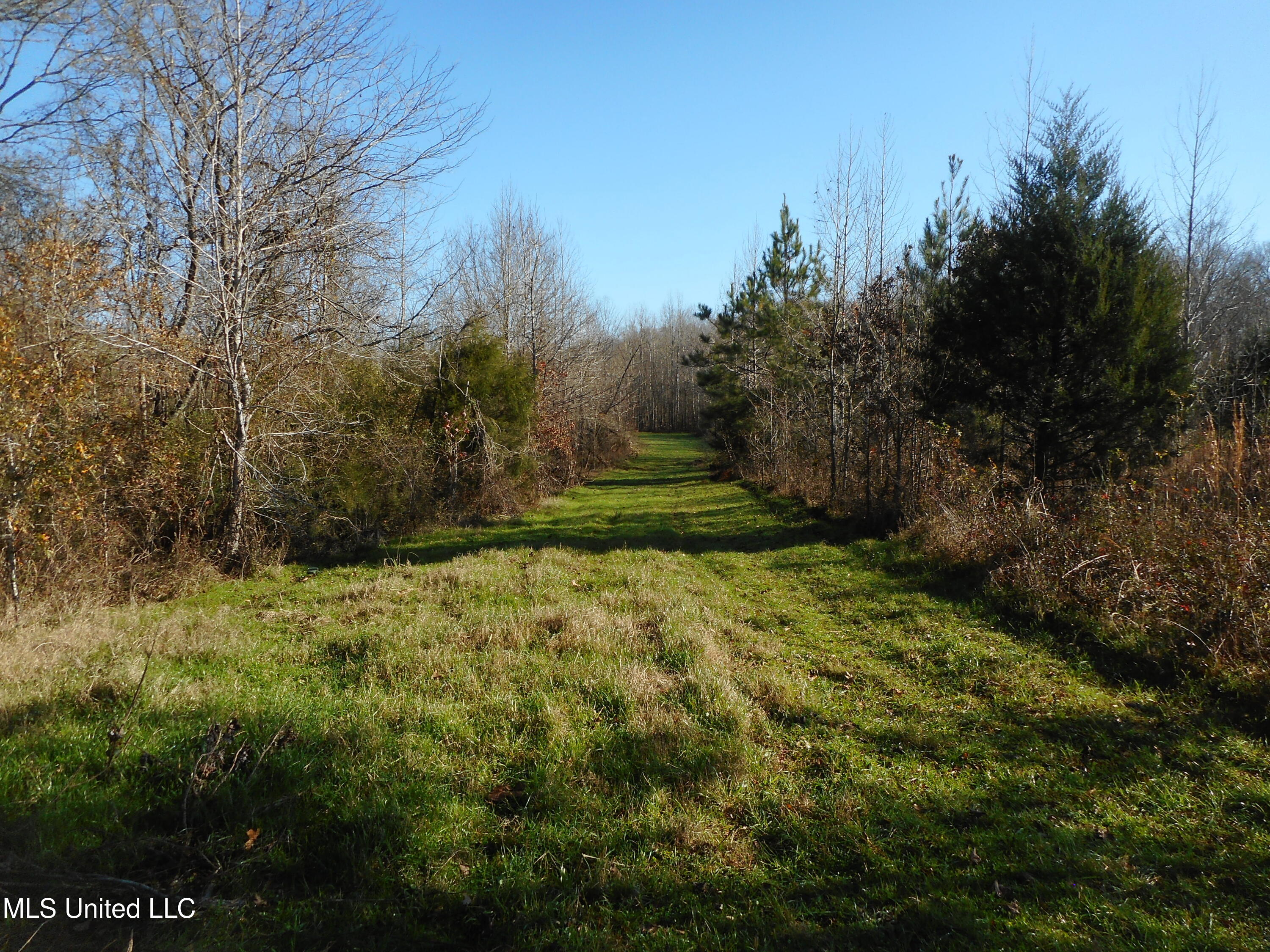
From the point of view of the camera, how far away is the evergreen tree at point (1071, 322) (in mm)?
9938

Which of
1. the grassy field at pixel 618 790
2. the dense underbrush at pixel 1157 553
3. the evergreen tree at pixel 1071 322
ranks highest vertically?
the evergreen tree at pixel 1071 322

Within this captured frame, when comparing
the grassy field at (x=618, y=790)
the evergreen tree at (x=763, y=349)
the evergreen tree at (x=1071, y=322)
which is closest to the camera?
the grassy field at (x=618, y=790)

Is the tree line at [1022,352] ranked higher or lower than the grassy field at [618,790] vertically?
higher

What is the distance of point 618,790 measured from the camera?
13.5 ft

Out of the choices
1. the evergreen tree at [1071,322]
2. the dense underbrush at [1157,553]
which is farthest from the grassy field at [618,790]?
the evergreen tree at [1071,322]

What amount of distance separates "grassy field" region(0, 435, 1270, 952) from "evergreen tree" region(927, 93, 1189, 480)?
5237 mm

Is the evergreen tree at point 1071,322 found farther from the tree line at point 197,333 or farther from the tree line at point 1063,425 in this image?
the tree line at point 197,333

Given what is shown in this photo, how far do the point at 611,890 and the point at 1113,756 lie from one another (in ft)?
11.7

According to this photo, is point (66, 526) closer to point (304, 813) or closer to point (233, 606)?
point (233, 606)

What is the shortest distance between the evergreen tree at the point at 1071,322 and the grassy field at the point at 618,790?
524 cm

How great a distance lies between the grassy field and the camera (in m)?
3.10

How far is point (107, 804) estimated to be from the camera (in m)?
3.73

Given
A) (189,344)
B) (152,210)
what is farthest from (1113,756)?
(152,210)

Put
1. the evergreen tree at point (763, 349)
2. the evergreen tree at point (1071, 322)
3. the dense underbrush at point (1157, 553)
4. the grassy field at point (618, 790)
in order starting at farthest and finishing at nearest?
the evergreen tree at point (763, 349)
the evergreen tree at point (1071, 322)
the dense underbrush at point (1157, 553)
the grassy field at point (618, 790)
